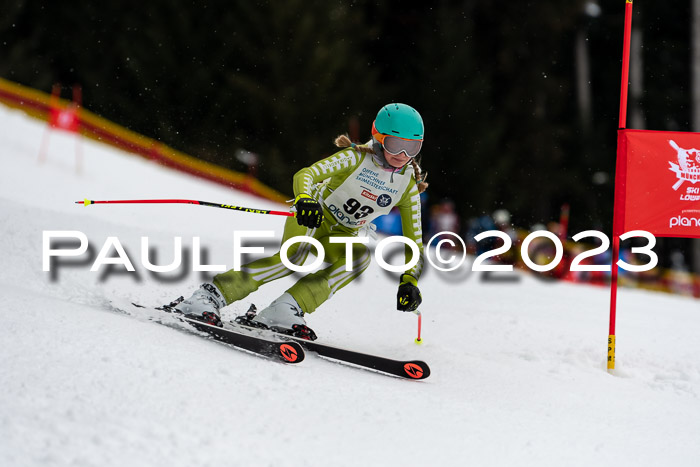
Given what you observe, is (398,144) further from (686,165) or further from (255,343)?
(686,165)

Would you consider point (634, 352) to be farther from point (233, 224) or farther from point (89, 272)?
point (233, 224)

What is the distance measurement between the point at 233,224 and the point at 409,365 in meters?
6.68

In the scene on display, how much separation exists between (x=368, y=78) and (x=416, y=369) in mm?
20745

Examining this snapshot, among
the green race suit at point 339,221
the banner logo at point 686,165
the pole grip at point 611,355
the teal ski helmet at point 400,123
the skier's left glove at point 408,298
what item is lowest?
the pole grip at point 611,355

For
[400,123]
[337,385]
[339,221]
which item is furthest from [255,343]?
[400,123]

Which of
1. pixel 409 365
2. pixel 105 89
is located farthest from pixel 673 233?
pixel 105 89

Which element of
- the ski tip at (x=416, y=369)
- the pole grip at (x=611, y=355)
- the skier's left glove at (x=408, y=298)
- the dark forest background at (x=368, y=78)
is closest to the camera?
the ski tip at (x=416, y=369)

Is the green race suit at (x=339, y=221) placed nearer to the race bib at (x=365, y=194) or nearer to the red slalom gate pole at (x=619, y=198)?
the race bib at (x=365, y=194)

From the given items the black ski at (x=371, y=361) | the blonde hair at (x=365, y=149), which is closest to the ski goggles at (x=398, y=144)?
the blonde hair at (x=365, y=149)

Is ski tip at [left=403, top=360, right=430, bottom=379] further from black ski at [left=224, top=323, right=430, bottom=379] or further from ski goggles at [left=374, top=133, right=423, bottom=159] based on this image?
ski goggles at [left=374, top=133, right=423, bottom=159]

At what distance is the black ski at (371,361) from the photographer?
4.34 metres

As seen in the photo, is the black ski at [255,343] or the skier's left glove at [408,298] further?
the skier's left glove at [408,298]

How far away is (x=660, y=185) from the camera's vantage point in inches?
206

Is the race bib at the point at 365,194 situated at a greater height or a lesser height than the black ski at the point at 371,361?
greater
